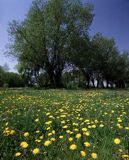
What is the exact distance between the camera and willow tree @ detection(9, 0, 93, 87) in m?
37.7

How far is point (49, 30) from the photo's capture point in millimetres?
37750

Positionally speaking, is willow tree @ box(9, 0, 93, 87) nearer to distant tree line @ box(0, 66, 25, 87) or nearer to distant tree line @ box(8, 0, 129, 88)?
distant tree line @ box(8, 0, 129, 88)

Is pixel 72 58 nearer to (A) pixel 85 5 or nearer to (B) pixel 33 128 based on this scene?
(A) pixel 85 5

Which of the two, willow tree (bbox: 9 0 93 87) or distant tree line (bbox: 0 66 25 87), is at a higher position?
willow tree (bbox: 9 0 93 87)

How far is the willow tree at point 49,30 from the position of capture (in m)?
37.7

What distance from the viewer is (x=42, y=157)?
3.51m

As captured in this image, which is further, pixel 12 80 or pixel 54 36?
pixel 12 80

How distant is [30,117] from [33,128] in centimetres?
83

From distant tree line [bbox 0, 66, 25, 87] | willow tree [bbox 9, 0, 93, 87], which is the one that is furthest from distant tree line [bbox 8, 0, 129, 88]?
distant tree line [bbox 0, 66, 25, 87]

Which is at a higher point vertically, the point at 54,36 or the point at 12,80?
the point at 54,36

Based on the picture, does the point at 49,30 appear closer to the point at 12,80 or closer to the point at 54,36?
the point at 54,36

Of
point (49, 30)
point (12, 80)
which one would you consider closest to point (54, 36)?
point (49, 30)

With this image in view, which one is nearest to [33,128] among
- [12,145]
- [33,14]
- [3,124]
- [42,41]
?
[3,124]

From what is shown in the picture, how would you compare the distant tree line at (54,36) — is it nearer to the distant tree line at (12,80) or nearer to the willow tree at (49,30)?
the willow tree at (49,30)
